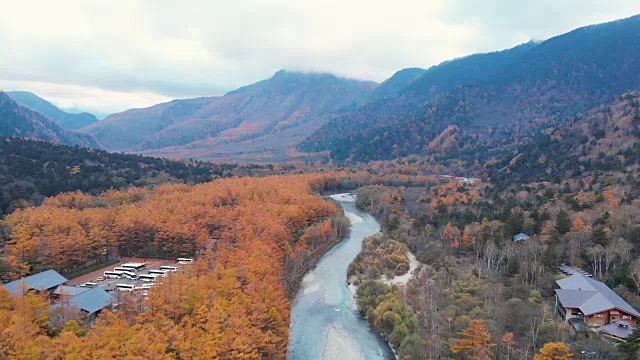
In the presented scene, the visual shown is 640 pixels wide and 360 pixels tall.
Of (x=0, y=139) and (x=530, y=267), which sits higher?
(x=0, y=139)

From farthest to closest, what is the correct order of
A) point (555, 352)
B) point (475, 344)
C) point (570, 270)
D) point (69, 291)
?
point (570, 270) → point (69, 291) → point (475, 344) → point (555, 352)

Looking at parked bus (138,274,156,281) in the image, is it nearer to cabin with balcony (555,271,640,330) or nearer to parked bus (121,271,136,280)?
parked bus (121,271,136,280)

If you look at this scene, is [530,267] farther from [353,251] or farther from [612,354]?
[353,251]

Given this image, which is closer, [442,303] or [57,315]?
[57,315]

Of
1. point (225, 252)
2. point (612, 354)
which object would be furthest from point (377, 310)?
point (612, 354)

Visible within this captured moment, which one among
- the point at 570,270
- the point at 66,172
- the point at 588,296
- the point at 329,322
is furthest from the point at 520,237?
the point at 66,172

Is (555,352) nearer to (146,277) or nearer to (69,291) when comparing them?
(69,291)
